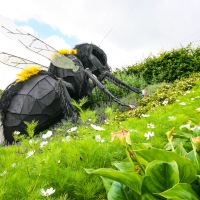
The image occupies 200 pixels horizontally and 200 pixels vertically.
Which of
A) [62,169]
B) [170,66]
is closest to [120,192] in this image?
[62,169]

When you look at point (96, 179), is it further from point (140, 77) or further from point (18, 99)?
point (140, 77)

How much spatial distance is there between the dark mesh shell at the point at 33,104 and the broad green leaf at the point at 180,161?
345 inches

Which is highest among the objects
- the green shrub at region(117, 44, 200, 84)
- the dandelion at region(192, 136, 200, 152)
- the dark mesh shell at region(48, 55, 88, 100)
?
the green shrub at region(117, 44, 200, 84)

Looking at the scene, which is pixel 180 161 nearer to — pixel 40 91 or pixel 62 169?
pixel 62 169

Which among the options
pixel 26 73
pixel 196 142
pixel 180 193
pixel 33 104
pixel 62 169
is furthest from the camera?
pixel 26 73

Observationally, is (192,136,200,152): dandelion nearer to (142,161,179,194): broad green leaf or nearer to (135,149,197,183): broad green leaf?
(135,149,197,183): broad green leaf

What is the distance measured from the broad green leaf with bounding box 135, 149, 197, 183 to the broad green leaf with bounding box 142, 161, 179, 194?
0.48ft

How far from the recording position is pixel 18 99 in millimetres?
11070

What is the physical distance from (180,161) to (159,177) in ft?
0.58

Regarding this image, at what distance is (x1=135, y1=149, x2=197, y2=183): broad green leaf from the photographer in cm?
209

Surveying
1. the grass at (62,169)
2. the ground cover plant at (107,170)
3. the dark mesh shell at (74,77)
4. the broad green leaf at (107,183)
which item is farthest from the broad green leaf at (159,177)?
the dark mesh shell at (74,77)

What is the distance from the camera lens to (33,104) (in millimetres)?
10992

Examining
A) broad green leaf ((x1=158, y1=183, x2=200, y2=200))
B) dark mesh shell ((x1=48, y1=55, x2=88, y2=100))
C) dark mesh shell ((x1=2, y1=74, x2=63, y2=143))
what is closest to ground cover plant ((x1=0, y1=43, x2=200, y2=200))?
broad green leaf ((x1=158, y1=183, x2=200, y2=200))

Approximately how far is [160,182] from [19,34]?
29.8 ft
